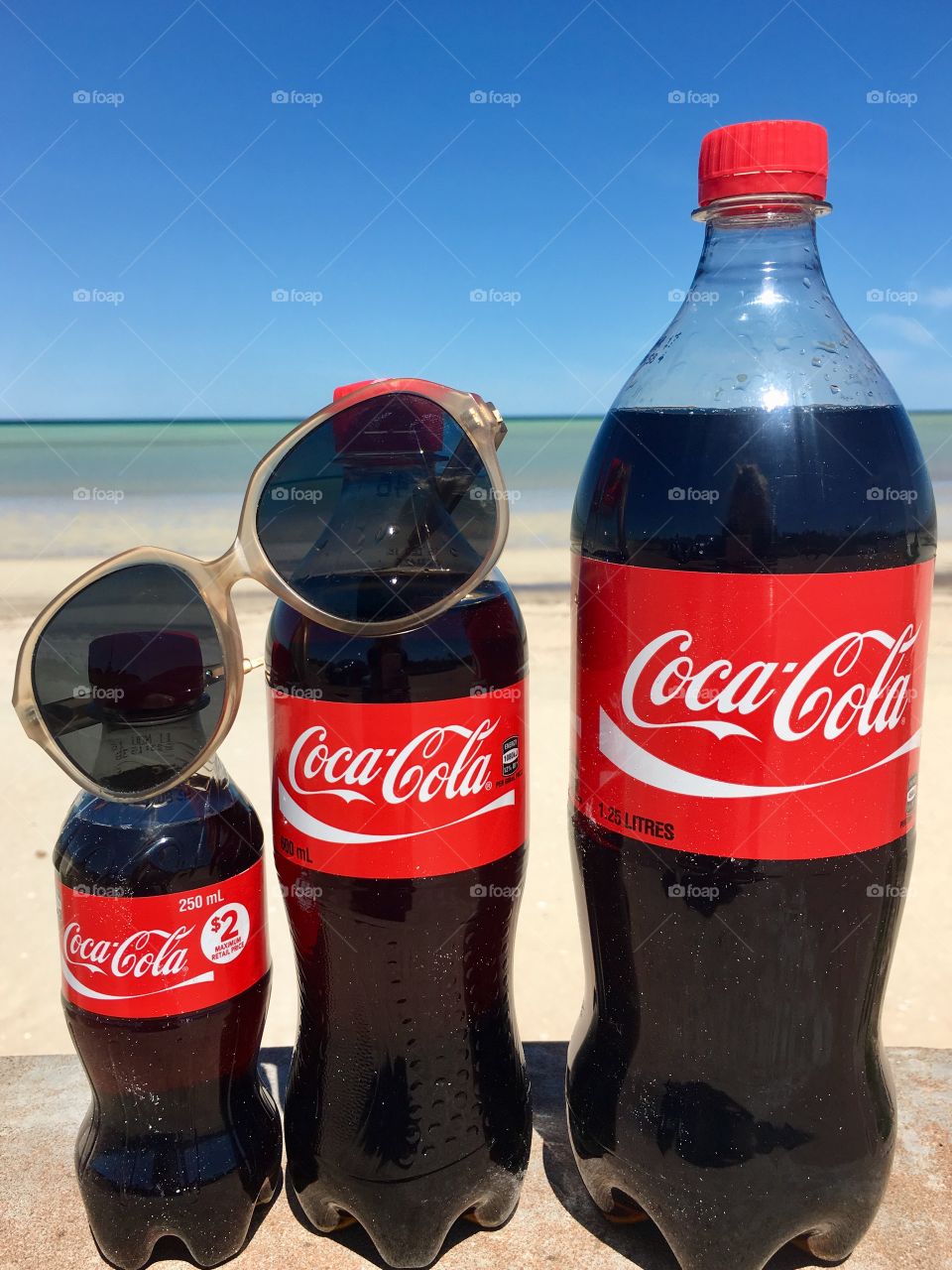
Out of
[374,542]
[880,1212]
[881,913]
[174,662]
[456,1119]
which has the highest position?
[374,542]

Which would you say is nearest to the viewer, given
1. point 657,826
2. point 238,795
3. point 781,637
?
point 781,637

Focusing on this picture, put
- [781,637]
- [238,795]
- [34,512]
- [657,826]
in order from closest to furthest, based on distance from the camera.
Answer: [781,637], [657,826], [238,795], [34,512]

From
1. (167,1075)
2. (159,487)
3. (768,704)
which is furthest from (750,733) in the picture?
(159,487)

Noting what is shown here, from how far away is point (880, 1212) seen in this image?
95.0 inches

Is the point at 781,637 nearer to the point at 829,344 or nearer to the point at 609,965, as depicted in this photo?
the point at 829,344

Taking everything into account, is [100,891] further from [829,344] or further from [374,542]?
[829,344]

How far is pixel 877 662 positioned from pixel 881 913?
580 mm

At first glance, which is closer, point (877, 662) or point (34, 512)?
point (877, 662)

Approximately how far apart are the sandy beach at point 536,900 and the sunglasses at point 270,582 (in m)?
2.88

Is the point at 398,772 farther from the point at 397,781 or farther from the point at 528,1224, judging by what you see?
the point at 528,1224

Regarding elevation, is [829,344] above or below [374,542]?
above

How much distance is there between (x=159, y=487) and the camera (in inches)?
986

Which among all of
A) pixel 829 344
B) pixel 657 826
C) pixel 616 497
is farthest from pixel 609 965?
pixel 829 344

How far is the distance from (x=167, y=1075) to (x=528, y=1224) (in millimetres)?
900
